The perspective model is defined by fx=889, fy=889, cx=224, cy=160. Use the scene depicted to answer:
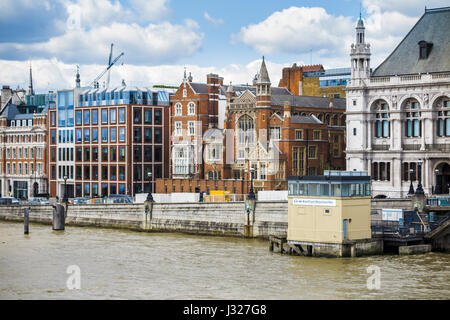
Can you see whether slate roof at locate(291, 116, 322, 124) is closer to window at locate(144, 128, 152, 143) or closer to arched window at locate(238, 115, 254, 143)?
arched window at locate(238, 115, 254, 143)

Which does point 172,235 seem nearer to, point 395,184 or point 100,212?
point 100,212

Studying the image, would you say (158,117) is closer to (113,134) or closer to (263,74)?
(113,134)

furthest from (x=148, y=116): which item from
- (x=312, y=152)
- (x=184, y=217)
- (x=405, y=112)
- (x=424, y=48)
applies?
(x=424, y=48)

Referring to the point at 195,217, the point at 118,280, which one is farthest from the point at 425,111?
the point at 118,280

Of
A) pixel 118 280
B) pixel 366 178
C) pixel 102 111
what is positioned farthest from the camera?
pixel 102 111

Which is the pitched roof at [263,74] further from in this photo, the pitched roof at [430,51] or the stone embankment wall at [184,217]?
the stone embankment wall at [184,217]

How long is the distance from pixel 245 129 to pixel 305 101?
8.93 metres

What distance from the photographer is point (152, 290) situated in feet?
155

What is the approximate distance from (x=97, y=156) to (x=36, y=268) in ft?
185

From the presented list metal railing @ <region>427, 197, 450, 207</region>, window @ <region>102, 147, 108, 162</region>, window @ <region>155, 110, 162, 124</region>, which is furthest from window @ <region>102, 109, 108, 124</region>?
metal railing @ <region>427, 197, 450, 207</region>

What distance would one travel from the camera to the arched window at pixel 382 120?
83625 millimetres

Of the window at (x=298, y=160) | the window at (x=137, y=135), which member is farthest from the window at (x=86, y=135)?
the window at (x=298, y=160)
